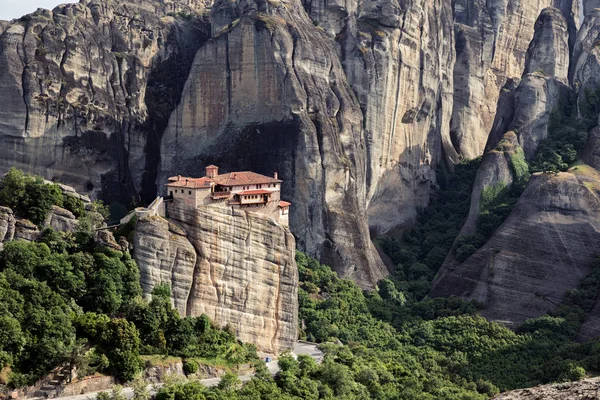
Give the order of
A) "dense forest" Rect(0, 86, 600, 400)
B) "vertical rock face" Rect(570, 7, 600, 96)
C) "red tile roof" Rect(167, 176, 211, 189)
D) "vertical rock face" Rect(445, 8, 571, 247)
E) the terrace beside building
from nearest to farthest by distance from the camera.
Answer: "dense forest" Rect(0, 86, 600, 400), the terrace beside building, "red tile roof" Rect(167, 176, 211, 189), "vertical rock face" Rect(445, 8, 571, 247), "vertical rock face" Rect(570, 7, 600, 96)

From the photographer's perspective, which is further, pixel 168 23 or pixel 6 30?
pixel 168 23

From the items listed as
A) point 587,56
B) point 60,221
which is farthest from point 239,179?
point 587,56

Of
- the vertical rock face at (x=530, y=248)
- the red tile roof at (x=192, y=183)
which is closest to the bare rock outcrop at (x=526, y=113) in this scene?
the vertical rock face at (x=530, y=248)

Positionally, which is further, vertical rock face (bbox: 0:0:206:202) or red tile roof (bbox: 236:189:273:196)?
vertical rock face (bbox: 0:0:206:202)

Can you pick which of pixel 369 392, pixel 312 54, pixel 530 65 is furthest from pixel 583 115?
pixel 369 392

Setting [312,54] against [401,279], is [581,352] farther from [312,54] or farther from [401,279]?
[312,54]

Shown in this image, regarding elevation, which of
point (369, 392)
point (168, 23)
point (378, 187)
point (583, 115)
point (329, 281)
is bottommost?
point (369, 392)

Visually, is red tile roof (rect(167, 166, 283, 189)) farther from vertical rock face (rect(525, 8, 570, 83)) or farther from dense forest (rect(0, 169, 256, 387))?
vertical rock face (rect(525, 8, 570, 83))

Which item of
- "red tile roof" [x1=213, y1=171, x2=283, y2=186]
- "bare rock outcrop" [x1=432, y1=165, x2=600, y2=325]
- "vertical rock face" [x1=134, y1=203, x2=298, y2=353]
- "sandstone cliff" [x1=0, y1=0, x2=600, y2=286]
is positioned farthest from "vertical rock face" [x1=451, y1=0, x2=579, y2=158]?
"vertical rock face" [x1=134, y1=203, x2=298, y2=353]
